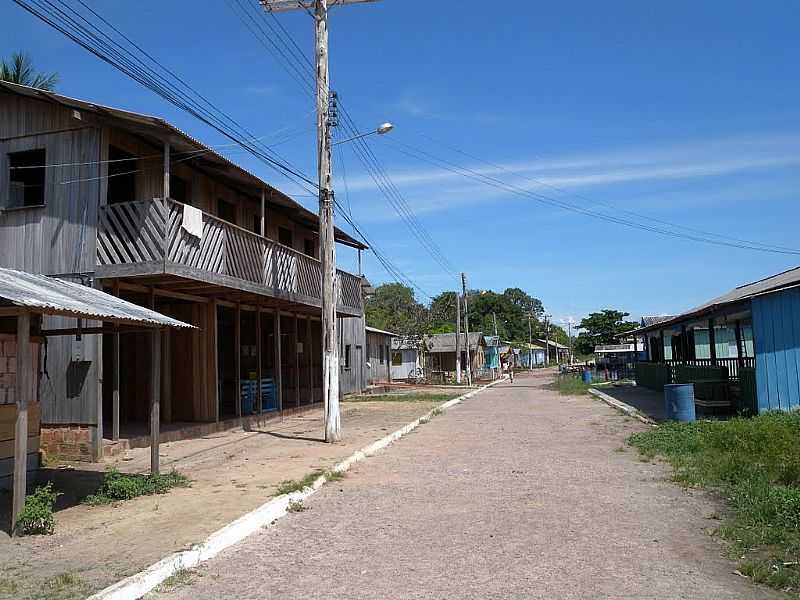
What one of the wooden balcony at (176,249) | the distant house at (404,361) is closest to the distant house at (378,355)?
the distant house at (404,361)

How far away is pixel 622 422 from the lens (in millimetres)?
17984

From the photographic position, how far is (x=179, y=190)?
1600cm

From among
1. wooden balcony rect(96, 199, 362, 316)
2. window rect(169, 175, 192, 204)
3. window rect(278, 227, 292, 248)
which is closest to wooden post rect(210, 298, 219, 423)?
wooden balcony rect(96, 199, 362, 316)

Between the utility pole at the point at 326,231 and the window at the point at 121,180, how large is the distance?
377cm

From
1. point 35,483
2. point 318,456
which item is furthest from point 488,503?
point 35,483

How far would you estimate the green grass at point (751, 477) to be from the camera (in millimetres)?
5832

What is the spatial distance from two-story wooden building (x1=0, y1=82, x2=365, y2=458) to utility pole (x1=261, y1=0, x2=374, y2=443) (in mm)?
2020

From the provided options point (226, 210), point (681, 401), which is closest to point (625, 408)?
point (681, 401)

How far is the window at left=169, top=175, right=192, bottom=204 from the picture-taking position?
1575 cm

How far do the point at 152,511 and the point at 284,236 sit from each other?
14.7 metres

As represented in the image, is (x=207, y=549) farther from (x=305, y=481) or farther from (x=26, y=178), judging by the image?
(x=26, y=178)

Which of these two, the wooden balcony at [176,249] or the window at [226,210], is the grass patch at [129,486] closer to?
the wooden balcony at [176,249]

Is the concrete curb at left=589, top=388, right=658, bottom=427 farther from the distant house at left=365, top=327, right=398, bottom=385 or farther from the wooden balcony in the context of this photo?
the distant house at left=365, top=327, right=398, bottom=385

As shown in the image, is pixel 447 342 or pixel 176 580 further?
pixel 447 342
